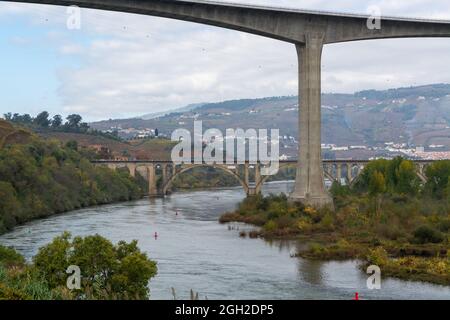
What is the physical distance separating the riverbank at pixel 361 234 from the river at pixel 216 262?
56.5 inches

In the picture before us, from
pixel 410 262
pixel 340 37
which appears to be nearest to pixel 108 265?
pixel 410 262

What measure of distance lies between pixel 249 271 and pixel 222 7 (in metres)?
22.0

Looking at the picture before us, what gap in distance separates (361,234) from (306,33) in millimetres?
15523

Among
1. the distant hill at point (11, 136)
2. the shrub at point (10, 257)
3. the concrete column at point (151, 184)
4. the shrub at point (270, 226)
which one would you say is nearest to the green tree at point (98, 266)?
the shrub at point (10, 257)

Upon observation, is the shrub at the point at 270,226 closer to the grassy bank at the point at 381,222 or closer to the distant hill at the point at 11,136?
the grassy bank at the point at 381,222

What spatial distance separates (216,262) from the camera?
34656 mm

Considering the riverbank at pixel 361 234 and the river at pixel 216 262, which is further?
the riverbank at pixel 361 234

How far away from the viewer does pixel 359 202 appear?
57562mm

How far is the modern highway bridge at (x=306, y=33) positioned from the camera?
48.0 meters

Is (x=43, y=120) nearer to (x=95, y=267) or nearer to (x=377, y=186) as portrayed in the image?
(x=377, y=186)

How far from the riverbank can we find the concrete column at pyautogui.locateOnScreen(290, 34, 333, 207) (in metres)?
1.47

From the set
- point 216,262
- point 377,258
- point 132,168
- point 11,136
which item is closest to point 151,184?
point 132,168
